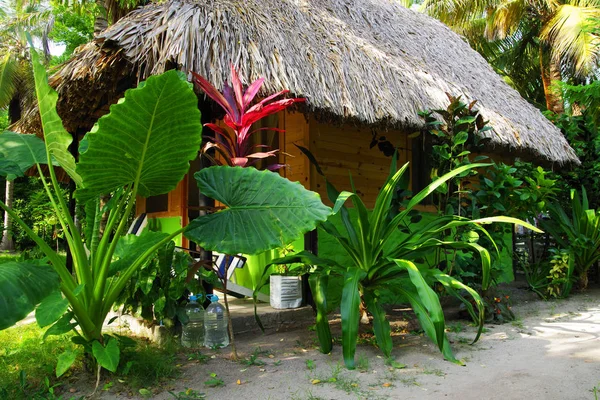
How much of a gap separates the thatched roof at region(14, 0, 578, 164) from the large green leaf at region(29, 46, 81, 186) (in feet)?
3.07

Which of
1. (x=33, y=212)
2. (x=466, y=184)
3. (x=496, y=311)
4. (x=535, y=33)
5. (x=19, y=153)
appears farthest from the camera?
(x=535, y=33)

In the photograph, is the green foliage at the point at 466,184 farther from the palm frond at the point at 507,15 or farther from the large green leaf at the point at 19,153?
the palm frond at the point at 507,15

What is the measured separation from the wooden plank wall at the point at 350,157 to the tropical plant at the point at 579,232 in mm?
2048

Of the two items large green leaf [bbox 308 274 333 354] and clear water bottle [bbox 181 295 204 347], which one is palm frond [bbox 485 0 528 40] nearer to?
large green leaf [bbox 308 274 333 354]

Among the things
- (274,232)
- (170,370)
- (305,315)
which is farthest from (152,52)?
(305,315)

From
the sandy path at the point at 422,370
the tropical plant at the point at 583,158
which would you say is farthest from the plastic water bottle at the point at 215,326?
the tropical plant at the point at 583,158

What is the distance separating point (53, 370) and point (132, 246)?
2.64 ft

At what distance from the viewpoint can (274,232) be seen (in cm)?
219

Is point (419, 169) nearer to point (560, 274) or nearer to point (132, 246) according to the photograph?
point (560, 274)

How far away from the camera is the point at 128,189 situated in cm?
237

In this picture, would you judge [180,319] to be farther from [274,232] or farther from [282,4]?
[282,4]

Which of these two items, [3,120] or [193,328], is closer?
[193,328]

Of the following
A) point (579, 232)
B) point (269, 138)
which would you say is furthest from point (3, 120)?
point (579, 232)

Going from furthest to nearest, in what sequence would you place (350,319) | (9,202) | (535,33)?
1. (535,33)
2. (9,202)
3. (350,319)
